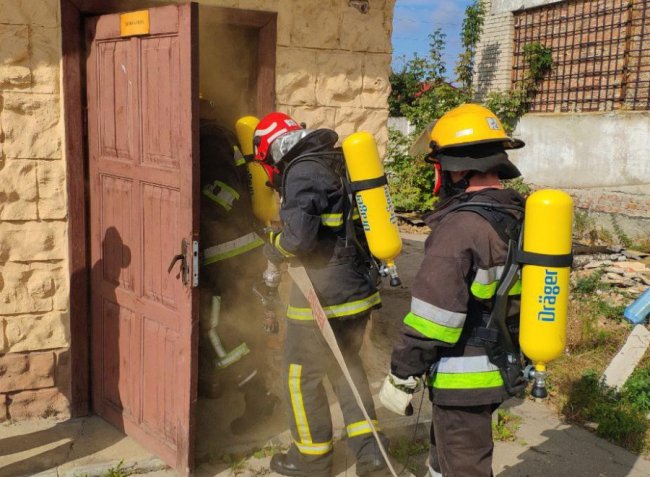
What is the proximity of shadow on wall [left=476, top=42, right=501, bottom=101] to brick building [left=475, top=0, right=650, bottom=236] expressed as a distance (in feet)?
0.09

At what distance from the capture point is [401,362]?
2.89 m

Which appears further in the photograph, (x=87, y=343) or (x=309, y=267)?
(x=87, y=343)

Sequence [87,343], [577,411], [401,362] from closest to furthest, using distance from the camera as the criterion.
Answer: [401,362] → [87,343] → [577,411]

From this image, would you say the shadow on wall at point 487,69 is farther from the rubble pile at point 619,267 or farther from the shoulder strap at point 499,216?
the shoulder strap at point 499,216

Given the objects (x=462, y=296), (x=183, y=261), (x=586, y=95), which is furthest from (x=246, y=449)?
(x=586, y=95)

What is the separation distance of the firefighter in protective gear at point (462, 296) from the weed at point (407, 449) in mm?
1194

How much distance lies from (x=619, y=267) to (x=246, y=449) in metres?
5.76

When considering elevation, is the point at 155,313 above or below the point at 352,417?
above

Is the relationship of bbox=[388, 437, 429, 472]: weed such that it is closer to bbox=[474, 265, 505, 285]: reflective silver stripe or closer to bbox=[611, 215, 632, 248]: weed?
bbox=[474, 265, 505, 285]: reflective silver stripe

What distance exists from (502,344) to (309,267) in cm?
129

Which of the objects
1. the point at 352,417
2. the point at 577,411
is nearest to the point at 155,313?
the point at 352,417

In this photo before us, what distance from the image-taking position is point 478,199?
2871 mm

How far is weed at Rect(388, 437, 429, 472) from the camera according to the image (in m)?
4.19

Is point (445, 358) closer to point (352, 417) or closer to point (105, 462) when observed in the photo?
point (352, 417)
